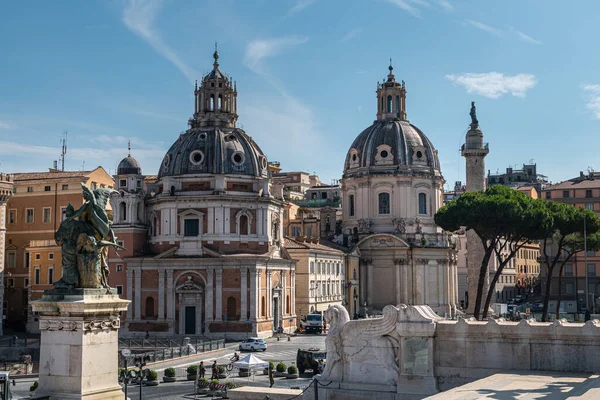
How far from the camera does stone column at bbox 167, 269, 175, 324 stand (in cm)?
6606

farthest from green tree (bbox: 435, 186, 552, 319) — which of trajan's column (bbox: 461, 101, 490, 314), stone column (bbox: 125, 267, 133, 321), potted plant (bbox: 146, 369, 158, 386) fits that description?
stone column (bbox: 125, 267, 133, 321)

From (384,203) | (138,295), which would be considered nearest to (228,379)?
(138,295)

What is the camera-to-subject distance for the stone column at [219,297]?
65.5 metres

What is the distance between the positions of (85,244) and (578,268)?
3115 inches

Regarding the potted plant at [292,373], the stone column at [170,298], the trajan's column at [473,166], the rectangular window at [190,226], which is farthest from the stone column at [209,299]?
the potted plant at [292,373]

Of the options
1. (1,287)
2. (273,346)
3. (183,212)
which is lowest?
(273,346)

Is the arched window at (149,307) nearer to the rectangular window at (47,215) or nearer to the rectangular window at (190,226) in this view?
the rectangular window at (190,226)

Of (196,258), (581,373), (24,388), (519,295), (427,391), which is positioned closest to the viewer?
(581,373)

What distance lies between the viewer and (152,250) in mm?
69438

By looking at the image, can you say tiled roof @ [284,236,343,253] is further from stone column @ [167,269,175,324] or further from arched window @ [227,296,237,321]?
stone column @ [167,269,175,324]

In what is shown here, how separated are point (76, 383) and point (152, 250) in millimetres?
54376

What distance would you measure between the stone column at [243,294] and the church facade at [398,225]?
24.9 metres

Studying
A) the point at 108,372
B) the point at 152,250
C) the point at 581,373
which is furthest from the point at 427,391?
the point at 152,250

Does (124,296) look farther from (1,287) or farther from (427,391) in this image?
(427,391)
